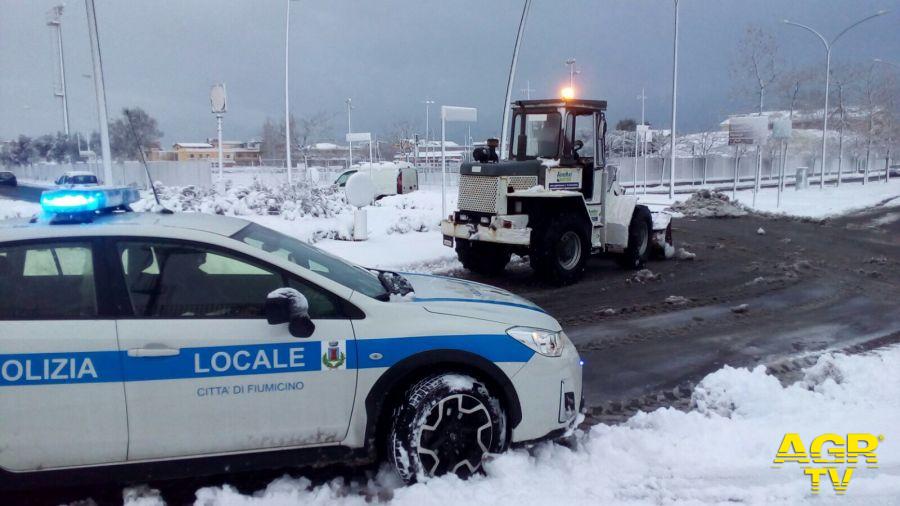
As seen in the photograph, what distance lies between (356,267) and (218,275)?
116 cm

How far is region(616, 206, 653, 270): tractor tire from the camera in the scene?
12172 mm

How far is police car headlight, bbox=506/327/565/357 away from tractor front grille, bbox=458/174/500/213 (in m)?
6.78

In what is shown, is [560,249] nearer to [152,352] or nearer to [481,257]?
[481,257]

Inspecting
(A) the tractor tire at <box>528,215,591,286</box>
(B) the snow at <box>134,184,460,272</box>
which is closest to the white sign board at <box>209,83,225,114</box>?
(B) the snow at <box>134,184,460,272</box>

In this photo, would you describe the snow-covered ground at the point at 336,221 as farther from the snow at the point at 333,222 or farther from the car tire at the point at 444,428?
the car tire at the point at 444,428

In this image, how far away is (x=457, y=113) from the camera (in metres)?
16.5

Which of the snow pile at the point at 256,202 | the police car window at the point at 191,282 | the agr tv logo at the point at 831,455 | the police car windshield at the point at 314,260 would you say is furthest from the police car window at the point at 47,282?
the snow pile at the point at 256,202

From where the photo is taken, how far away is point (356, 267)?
4.83 meters

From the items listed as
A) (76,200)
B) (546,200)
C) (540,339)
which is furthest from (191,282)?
(546,200)

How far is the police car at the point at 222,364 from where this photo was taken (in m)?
3.46

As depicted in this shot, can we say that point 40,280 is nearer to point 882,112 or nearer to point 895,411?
point 895,411

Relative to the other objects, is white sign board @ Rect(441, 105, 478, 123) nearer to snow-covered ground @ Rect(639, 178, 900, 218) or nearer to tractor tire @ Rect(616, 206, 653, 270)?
tractor tire @ Rect(616, 206, 653, 270)

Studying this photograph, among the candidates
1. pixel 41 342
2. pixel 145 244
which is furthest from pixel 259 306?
pixel 41 342

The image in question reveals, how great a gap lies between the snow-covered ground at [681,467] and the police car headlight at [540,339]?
2.03 feet
